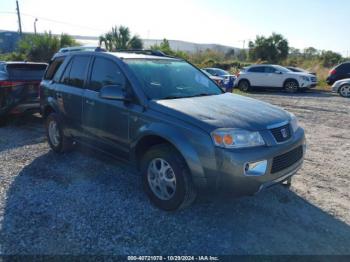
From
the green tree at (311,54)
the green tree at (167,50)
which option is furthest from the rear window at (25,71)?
the green tree at (311,54)

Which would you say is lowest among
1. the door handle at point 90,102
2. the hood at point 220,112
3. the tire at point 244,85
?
the tire at point 244,85

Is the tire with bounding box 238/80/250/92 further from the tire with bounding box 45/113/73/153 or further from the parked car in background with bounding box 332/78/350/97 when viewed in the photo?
the tire with bounding box 45/113/73/153

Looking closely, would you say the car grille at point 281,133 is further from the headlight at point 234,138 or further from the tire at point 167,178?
the tire at point 167,178

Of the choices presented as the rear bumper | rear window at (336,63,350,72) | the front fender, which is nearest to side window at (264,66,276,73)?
rear window at (336,63,350,72)

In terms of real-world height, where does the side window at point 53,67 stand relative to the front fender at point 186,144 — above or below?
above

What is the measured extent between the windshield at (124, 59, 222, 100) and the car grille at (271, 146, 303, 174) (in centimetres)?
138

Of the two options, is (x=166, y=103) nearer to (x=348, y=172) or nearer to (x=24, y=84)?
(x=348, y=172)

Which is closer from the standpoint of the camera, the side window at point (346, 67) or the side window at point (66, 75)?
the side window at point (66, 75)

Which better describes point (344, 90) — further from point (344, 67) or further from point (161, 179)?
point (161, 179)

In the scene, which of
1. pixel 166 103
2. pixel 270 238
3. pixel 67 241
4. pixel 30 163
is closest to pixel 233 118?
pixel 166 103

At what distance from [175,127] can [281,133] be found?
114 cm

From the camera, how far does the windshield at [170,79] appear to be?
3771 millimetres

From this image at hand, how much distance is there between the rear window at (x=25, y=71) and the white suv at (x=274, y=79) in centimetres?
1343

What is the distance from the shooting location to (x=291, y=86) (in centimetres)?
1741
